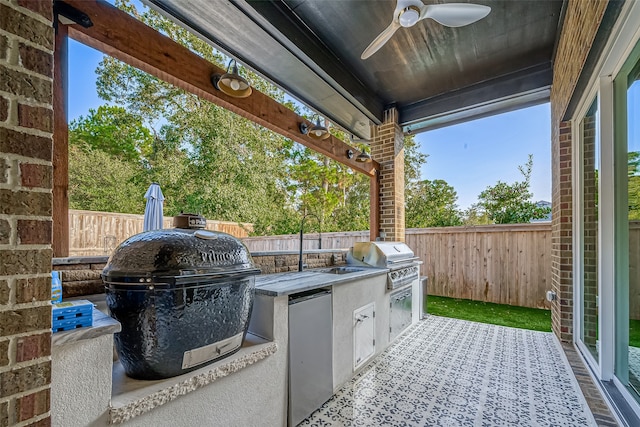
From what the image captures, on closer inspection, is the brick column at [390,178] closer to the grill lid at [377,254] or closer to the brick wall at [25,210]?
the grill lid at [377,254]

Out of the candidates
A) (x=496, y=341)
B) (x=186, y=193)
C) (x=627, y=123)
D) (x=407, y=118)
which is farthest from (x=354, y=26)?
(x=186, y=193)

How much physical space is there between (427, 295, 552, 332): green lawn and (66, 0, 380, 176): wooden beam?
4345 millimetres

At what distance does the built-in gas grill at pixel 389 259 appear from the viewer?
3543mm

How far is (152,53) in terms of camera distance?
209cm

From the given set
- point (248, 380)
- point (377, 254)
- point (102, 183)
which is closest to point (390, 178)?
point (377, 254)

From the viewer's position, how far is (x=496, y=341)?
3514 mm

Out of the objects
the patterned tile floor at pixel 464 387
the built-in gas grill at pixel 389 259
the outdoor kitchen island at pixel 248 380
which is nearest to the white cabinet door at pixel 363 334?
the outdoor kitchen island at pixel 248 380

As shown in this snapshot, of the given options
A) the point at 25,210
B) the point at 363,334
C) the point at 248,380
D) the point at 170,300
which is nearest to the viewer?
the point at 25,210

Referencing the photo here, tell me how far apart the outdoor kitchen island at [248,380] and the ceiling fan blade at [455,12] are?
7.93 ft

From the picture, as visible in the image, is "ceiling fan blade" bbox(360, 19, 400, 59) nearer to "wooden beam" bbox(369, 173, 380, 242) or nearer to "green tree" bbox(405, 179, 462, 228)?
"wooden beam" bbox(369, 173, 380, 242)

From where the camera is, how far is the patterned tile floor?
209 cm

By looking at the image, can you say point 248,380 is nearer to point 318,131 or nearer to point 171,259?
point 171,259

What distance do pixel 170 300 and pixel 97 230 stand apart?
6.04 m

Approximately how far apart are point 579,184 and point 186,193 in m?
8.40
